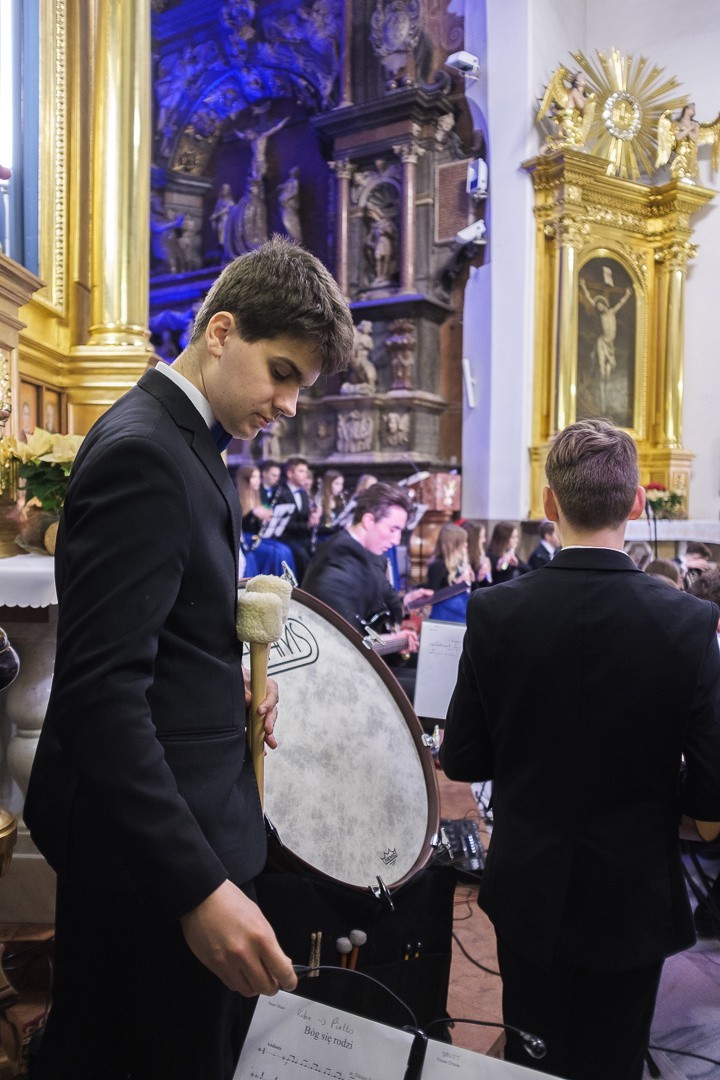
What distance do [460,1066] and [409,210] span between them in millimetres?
12097

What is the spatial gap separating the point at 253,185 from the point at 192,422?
13.8 meters

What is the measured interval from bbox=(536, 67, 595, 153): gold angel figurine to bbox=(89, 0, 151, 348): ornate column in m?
7.01

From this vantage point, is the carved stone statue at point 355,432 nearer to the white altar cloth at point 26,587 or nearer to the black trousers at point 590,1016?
the white altar cloth at point 26,587

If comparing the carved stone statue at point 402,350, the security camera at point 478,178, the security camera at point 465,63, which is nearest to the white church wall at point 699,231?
the security camera at point 465,63

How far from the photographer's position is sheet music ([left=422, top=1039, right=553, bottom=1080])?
99cm

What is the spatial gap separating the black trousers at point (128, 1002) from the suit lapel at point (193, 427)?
60 cm

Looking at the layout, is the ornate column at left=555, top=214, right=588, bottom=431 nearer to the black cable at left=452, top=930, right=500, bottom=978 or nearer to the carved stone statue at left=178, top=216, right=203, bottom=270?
the carved stone statue at left=178, top=216, right=203, bottom=270

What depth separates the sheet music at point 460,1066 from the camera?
3.25 feet

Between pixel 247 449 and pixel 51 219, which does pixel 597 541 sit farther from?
pixel 247 449

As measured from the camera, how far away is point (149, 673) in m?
1.09

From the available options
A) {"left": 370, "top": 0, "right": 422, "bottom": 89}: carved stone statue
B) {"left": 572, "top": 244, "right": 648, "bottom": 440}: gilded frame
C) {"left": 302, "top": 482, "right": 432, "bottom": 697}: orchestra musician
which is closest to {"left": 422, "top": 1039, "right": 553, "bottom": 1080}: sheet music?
{"left": 302, "top": 482, "right": 432, "bottom": 697}: orchestra musician

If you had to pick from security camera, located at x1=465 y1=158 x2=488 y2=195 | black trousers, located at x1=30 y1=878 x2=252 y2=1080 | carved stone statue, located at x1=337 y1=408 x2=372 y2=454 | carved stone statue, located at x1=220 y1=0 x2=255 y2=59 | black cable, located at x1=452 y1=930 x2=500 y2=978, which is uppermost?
carved stone statue, located at x1=220 y1=0 x2=255 y2=59

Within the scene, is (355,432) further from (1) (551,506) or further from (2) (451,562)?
(1) (551,506)

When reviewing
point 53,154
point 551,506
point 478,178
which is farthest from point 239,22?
point 551,506
